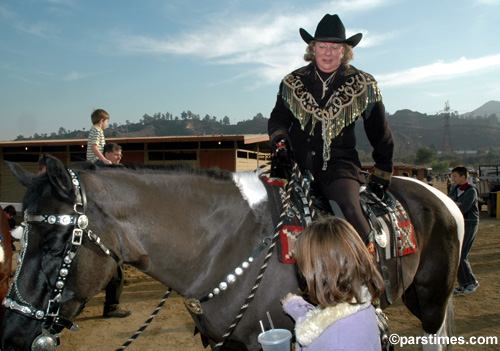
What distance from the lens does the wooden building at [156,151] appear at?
14.5 m

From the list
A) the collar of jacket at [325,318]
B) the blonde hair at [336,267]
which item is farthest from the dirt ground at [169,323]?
the blonde hair at [336,267]

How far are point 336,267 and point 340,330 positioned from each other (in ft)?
0.88

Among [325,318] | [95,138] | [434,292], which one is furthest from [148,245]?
[95,138]

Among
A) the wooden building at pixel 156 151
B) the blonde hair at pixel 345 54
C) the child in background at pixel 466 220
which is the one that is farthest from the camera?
the wooden building at pixel 156 151

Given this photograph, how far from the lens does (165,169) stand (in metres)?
2.21

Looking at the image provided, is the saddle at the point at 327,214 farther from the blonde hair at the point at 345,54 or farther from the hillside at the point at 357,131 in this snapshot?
the hillside at the point at 357,131

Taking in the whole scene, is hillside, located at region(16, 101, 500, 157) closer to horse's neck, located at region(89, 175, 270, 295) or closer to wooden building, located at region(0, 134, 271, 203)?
wooden building, located at region(0, 134, 271, 203)

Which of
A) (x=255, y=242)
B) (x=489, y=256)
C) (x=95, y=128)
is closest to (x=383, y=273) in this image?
(x=255, y=242)

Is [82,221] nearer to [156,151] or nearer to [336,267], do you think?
[336,267]

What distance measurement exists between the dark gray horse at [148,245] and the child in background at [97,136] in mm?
2834

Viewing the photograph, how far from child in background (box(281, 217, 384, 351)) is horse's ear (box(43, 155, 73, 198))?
4.02ft

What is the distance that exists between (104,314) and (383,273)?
4.43m

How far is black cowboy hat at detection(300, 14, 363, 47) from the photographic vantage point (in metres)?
2.63

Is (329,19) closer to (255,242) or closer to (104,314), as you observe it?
(255,242)
